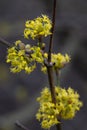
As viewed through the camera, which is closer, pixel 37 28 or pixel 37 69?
pixel 37 28

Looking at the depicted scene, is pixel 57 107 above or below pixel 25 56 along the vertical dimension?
below

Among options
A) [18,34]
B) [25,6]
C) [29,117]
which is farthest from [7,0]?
[29,117]

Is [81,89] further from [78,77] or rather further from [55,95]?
[55,95]

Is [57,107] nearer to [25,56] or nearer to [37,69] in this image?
[25,56]

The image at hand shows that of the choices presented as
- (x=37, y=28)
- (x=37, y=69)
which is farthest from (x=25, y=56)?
(x=37, y=69)

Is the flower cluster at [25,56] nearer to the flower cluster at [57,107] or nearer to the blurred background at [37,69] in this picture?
the flower cluster at [57,107]

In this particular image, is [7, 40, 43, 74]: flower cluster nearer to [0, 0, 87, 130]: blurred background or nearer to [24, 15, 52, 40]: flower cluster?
[24, 15, 52, 40]: flower cluster

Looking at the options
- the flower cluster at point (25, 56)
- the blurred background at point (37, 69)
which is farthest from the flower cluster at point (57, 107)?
the blurred background at point (37, 69)
